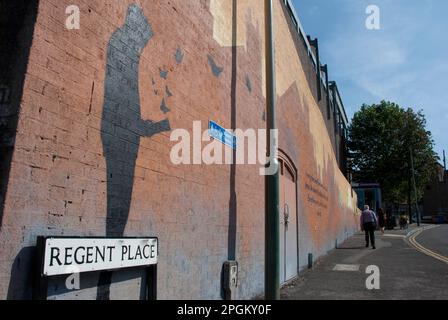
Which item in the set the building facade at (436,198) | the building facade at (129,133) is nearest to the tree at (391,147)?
the building facade at (436,198)

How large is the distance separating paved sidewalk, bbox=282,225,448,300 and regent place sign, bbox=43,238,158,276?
403 centimetres

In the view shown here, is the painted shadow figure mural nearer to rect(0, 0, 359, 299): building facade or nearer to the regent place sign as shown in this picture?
rect(0, 0, 359, 299): building facade

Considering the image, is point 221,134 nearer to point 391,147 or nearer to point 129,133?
point 129,133

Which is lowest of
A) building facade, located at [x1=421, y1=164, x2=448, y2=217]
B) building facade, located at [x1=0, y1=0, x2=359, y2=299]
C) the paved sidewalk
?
the paved sidewalk

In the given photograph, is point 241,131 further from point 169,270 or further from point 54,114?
point 54,114

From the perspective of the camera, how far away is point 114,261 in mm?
4133

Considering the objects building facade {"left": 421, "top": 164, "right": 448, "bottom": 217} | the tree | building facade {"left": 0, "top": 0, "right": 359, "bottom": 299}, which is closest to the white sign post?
building facade {"left": 0, "top": 0, "right": 359, "bottom": 299}

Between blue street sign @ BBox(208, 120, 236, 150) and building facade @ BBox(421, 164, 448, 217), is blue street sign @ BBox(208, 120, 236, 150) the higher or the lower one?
the lower one

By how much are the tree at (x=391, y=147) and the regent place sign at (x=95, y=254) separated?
52988mm

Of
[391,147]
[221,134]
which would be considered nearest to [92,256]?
[221,134]

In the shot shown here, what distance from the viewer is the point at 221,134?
687 centimetres

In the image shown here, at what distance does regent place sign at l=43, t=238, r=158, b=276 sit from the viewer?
345cm

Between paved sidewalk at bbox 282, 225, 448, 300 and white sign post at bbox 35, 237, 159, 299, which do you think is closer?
white sign post at bbox 35, 237, 159, 299

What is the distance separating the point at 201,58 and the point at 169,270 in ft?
10.3
